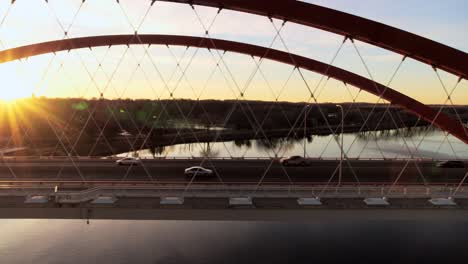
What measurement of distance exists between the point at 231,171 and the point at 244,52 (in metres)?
9.45

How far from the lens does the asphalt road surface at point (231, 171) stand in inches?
1180

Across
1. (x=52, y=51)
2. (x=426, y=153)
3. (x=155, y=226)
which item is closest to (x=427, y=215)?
(x=155, y=226)

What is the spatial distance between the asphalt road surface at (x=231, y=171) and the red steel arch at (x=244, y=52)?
183 inches

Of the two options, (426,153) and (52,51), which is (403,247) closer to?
(52,51)

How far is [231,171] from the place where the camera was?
33375mm

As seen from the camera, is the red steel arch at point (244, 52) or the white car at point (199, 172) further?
the white car at point (199, 172)

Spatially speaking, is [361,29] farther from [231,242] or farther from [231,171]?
[231,171]

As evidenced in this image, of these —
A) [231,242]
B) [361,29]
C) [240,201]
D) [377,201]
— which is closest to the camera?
[361,29]

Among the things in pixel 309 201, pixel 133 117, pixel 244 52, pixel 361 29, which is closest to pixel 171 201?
pixel 309 201

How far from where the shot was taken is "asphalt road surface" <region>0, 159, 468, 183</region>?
98.4ft

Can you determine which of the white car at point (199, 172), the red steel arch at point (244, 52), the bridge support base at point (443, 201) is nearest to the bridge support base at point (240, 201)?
the bridge support base at point (443, 201)

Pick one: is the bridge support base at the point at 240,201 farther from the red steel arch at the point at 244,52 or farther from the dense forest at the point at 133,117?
the dense forest at the point at 133,117

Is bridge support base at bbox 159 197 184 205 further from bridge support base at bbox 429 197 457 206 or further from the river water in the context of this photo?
bridge support base at bbox 429 197 457 206

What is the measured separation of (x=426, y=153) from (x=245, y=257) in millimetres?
60991
